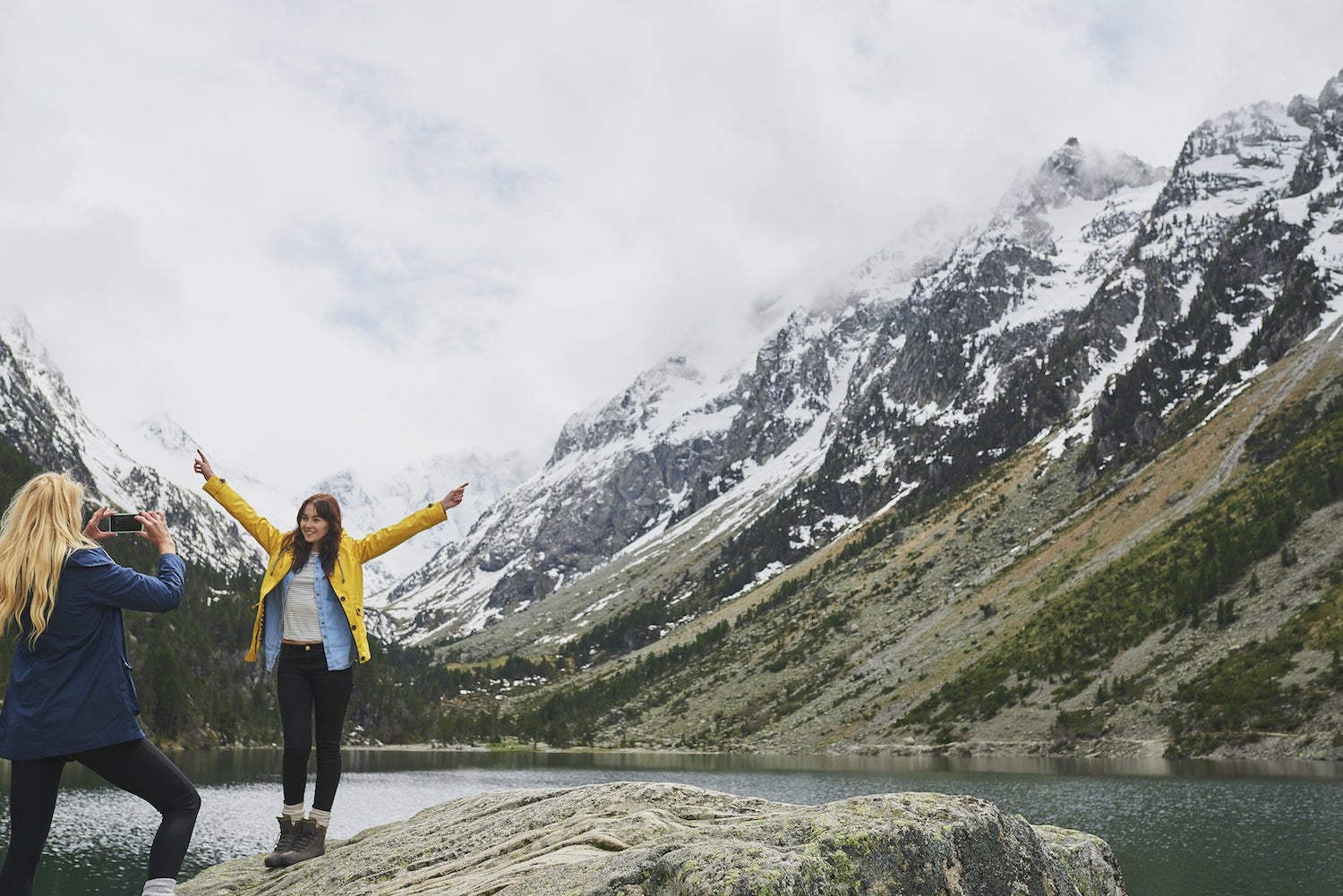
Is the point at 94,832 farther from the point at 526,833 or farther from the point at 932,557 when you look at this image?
the point at 932,557

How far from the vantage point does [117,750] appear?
838 centimetres

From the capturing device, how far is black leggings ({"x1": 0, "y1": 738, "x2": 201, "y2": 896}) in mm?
8156

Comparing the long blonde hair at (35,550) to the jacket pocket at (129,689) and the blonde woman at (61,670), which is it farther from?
the jacket pocket at (129,689)

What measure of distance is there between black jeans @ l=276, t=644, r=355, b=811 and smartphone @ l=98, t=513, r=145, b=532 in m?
3.00

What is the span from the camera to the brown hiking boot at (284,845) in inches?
487

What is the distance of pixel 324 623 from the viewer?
37.7ft

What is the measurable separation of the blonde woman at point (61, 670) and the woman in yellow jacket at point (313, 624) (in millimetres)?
2853

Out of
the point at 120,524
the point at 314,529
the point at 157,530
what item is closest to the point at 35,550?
the point at 120,524

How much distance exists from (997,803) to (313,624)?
4462cm

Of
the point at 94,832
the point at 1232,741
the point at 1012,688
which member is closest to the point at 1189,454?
the point at 1012,688

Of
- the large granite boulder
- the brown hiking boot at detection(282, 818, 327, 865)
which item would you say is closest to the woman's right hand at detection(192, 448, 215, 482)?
the brown hiking boot at detection(282, 818, 327, 865)

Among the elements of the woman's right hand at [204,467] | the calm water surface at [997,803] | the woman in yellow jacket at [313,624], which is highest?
the woman's right hand at [204,467]

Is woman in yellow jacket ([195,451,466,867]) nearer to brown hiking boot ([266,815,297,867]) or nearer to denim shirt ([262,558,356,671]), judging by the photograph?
denim shirt ([262,558,356,671])

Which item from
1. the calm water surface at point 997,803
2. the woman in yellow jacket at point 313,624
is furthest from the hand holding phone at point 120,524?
the calm water surface at point 997,803
